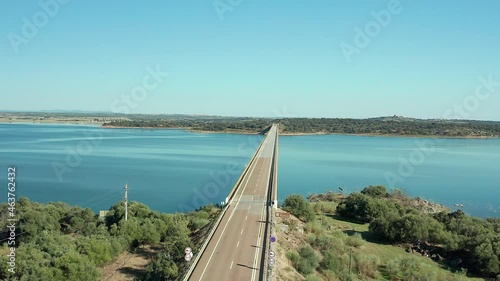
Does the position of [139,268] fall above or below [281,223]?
below

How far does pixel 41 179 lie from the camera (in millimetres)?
62156

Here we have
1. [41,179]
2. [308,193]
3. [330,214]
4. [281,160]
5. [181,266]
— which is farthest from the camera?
[281,160]

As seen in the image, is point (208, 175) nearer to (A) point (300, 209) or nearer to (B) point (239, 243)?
(A) point (300, 209)

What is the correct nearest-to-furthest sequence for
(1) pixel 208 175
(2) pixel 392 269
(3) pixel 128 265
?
(3) pixel 128 265 → (2) pixel 392 269 → (1) pixel 208 175

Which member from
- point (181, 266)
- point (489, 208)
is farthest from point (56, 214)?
point (489, 208)

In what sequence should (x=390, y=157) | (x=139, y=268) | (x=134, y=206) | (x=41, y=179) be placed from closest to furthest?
(x=139, y=268)
(x=134, y=206)
(x=41, y=179)
(x=390, y=157)

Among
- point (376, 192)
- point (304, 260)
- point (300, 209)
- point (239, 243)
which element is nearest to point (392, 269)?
point (304, 260)

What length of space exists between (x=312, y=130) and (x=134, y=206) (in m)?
168

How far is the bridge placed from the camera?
18672mm

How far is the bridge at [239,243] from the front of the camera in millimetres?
18672

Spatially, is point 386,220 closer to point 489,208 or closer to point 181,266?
point 181,266

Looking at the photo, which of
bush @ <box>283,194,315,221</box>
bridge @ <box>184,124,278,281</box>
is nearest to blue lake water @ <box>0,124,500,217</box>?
bush @ <box>283,194,315,221</box>

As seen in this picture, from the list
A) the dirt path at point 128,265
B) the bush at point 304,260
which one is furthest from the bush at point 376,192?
the dirt path at point 128,265

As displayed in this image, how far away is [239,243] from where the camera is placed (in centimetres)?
2300
